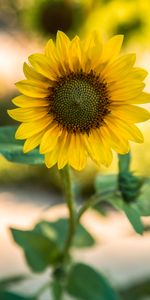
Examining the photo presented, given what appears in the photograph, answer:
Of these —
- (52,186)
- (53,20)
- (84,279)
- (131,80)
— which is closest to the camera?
(131,80)

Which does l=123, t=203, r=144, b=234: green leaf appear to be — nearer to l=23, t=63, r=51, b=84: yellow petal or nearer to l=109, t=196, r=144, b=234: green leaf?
l=109, t=196, r=144, b=234: green leaf

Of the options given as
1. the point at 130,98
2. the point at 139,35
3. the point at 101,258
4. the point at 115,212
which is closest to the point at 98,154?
the point at 130,98

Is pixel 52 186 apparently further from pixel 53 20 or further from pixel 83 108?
pixel 83 108

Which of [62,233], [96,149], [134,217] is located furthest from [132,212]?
[62,233]

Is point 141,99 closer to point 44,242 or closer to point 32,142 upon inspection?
point 32,142

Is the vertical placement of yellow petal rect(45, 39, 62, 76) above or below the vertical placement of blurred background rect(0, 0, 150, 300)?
above

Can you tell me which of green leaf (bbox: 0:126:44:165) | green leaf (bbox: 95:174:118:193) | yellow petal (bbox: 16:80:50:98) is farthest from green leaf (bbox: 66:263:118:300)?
yellow petal (bbox: 16:80:50:98)
